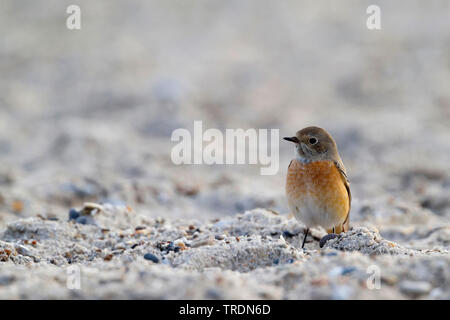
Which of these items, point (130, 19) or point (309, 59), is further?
point (130, 19)

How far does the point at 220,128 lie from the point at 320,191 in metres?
6.23

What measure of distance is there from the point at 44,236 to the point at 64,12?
13.2 m

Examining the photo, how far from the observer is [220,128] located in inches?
438

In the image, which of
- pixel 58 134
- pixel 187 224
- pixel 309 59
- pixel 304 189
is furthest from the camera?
pixel 309 59

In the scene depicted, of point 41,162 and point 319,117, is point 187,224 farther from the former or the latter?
point 319,117

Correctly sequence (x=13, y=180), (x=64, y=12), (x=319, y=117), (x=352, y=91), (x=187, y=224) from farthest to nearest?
(x=64, y=12)
(x=352, y=91)
(x=319, y=117)
(x=13, y=180)
(x=187, y=224)

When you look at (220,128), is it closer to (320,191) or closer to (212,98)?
(212,98)

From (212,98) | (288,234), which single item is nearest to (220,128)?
(212,98)

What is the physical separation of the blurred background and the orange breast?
1.76 m

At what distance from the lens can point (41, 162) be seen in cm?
936

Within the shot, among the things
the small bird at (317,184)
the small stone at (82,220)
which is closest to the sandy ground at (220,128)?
the small stone at (82,220)

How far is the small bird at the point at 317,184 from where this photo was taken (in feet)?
16.4
